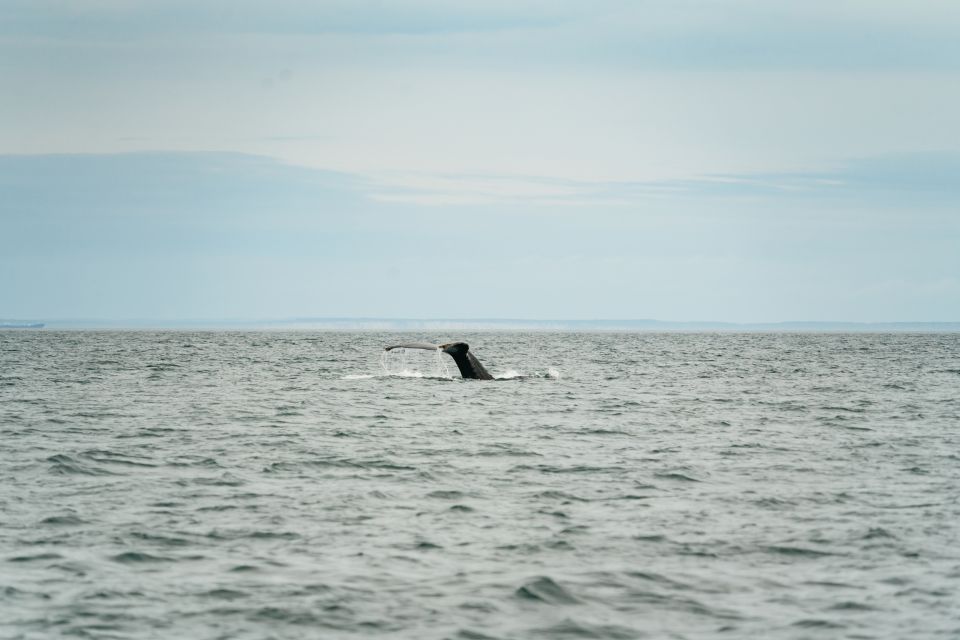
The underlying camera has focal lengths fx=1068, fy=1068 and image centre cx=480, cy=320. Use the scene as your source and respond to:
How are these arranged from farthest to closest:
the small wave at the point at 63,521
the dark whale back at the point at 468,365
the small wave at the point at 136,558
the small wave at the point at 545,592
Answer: the dark whale back at the point at 468,365 < the small wave at the point at 63,521 < the small wave at the point at 136,558 < the small wave at the point at 545,592

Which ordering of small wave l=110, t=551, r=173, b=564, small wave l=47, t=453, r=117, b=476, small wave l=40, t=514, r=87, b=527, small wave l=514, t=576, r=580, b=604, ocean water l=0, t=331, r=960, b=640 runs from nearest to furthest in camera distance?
1. ocean water l=0, t=331, r=960, b=640
2. small wave l=514, t=576, r=580, b=604
3. small wave l=110, t=551, r=173, b=564
4. small wave l=40, t=514, r=87, b=527
5. small wave l=47, t=453, r=117, b=476

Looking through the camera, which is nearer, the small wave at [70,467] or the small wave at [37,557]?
the small wave at [37,557]

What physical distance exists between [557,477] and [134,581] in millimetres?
9526

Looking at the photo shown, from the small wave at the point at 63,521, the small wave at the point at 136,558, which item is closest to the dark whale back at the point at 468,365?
the small wave at the point at 63,521

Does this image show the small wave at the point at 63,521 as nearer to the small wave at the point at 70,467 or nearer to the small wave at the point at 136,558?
the small wave at the point at 136,558

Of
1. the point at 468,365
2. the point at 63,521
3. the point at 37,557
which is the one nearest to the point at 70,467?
→ the point at 63,521

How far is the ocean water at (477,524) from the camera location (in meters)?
11.4

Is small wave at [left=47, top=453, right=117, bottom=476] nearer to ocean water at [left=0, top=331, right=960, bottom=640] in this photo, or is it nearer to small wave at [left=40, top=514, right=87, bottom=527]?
ocean water at [left=0, top=331, right=960, bottom=640]

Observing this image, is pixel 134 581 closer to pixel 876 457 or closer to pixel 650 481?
pixel 650 481

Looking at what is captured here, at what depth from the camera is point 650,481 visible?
1994 centimetres

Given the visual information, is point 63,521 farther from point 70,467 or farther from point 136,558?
point 70,467

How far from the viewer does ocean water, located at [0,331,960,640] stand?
37.3 feet

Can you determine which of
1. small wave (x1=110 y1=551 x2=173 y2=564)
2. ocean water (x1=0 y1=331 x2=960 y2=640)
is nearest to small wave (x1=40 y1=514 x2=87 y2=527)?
ocean water (x1=0 y1=331 x2=960 y2=640)

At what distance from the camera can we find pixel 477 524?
52.0ft
